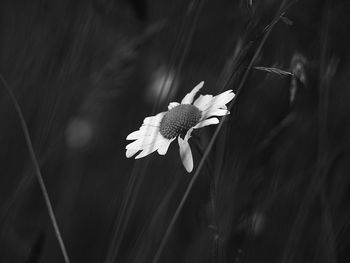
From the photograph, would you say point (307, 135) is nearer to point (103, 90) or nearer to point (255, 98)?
point (255, 98)

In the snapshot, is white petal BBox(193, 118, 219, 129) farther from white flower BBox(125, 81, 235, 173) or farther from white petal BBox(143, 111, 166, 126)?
white petal BBox(143, 111, 166, 126)

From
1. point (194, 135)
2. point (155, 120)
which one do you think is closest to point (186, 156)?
point (194, 135)

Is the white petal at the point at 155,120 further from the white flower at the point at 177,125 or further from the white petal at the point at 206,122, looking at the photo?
the white petal at the point at 206,122

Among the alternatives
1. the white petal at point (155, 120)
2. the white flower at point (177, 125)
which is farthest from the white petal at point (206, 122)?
the white petal at point (155, 120)

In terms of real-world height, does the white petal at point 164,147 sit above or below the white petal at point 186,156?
above

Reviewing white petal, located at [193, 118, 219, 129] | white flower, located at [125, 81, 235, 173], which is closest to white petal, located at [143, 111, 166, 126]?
white flower, located at [125, 81, 235, 173]

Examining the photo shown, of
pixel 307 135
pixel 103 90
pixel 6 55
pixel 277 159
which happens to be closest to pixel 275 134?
pixel 277 159

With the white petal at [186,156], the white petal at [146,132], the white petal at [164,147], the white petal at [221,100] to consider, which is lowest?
the white petal at [186,156]
